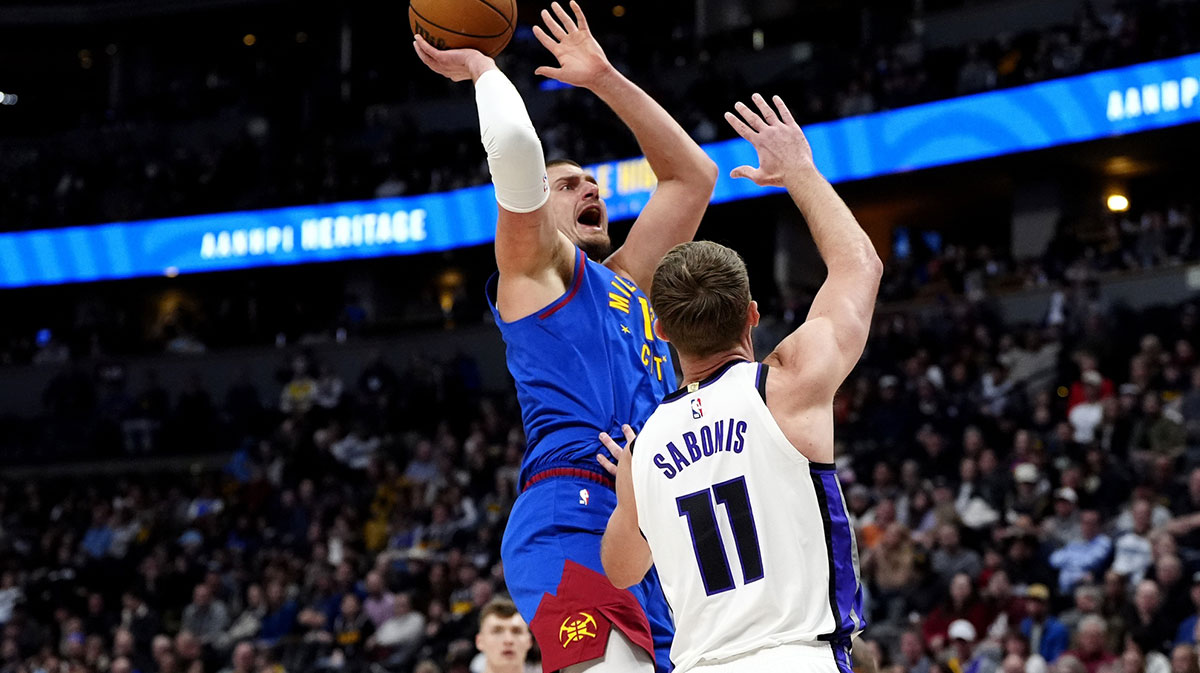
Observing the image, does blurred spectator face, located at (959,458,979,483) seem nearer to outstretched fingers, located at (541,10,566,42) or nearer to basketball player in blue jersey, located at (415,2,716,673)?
basketball player in blue jersey, located at (415,2,716,673)

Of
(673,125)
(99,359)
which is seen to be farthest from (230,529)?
(673,125)

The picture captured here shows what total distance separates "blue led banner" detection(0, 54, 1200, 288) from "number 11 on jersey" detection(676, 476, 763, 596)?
34.9 ft

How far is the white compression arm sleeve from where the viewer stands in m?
3.55

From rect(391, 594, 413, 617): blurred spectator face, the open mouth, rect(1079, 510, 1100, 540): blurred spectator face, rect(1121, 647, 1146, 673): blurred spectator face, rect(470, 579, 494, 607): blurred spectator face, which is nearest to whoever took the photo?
the open mouth

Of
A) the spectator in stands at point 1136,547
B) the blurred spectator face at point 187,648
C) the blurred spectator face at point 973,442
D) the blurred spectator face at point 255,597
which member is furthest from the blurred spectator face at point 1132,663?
the blurred spectator face at point 255,597

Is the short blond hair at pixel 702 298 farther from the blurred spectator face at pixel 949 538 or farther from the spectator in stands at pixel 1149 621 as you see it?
the blurred spectator face at pixel 949 538

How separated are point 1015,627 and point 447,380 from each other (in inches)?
491

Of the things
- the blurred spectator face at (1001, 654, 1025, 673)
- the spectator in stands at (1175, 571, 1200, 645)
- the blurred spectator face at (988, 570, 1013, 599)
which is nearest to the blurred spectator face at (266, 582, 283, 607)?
the blurred spectator face at (988, 570, 1013, 599)

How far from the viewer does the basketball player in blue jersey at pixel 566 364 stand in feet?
11.6

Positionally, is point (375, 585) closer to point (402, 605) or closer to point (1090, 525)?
point (402, 605)

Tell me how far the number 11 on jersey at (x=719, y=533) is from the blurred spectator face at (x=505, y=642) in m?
3.24

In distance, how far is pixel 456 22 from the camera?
13.8 feet

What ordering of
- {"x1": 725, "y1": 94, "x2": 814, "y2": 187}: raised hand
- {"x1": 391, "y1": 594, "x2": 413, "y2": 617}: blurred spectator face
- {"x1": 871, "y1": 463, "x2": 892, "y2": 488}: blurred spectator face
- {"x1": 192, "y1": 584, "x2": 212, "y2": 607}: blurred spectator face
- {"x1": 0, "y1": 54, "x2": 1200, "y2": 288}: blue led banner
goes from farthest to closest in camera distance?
{"x1": 0, "y1": 54, "x2": 1200, "y2": 288}: blue led banner, {"x1": 192, "y1": 584, "x2": 212, "y2": 607}: blurred spectator face, {"x1": 391, "y1": 594, "x2": 413, "y2": 617}: blurred spectator face, {"x1": 871, "y1": 463, "x2": 892, "y2": 488}: blurred spectator face, {"x1": 725, "y1": 94, "x2": 814, "y2": 187}: raised hand

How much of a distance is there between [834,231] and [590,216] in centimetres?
135
